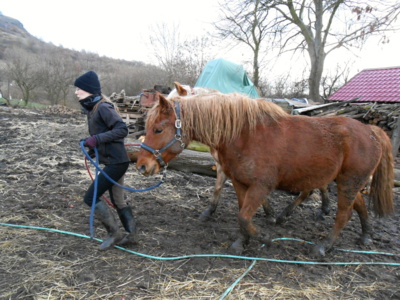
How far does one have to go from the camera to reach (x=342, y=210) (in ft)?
10.3

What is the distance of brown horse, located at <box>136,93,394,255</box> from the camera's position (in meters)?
2.62

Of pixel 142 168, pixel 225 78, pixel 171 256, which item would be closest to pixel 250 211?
pixel 171 256

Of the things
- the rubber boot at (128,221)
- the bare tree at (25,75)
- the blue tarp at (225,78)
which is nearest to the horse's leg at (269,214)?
the rubber boot at (128,221)

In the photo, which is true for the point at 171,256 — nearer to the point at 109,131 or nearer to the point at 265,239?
the point at 265,239

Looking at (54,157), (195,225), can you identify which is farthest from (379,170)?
(54,157)

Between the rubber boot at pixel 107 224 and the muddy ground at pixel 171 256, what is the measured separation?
8 centimetres

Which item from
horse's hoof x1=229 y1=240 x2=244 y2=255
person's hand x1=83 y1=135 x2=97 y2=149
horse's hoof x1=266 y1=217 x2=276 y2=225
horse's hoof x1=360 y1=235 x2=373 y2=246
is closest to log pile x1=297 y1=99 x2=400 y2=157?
horse's hoof x1=360 y1=235 x2=373 y2=246

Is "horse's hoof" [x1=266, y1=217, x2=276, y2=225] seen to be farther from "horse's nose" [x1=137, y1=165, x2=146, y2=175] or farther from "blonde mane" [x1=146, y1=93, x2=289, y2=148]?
"horse's nose" [x1=137, y1=165, x2=146, y2=175]

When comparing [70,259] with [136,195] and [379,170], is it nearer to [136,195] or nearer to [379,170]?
[136,195]

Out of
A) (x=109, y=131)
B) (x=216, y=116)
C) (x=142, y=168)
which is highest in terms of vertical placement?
(x=216, y=116)

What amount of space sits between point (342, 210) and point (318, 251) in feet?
1.78

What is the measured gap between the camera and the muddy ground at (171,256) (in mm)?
2312

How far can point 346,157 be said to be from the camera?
9.66 feet

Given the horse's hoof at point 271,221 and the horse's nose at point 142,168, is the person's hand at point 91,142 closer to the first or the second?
the horse's nose at point 142,168
